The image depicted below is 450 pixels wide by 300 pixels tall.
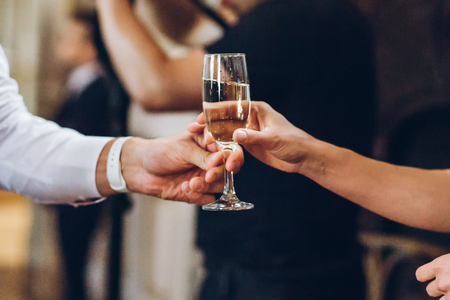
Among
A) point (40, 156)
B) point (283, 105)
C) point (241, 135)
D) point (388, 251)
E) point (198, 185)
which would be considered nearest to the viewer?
point (241, 135)

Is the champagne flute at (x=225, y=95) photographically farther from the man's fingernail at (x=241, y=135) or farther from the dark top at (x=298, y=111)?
the dark top at (x=298, y=111)

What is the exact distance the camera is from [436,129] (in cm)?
195

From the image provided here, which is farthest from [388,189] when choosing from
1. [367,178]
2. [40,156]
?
[40,156]

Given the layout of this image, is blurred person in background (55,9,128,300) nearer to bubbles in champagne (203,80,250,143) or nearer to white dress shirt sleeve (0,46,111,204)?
white dress shirt sleeve (0,46,111,204)

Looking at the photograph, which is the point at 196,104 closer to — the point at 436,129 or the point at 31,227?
the point at 31,227

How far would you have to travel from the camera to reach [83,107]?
0.99 meters

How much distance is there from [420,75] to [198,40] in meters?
1.19

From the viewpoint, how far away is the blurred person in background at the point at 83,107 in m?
0.96

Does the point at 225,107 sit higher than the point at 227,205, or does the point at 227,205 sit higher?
the point at 225,107

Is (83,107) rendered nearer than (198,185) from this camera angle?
No

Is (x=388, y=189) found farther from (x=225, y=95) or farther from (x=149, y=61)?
(x=149, y=61)

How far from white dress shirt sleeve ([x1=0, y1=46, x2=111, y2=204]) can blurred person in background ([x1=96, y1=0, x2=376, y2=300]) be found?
21cm

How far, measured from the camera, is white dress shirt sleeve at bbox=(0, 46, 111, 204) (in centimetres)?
82

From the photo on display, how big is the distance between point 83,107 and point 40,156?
20 cm
